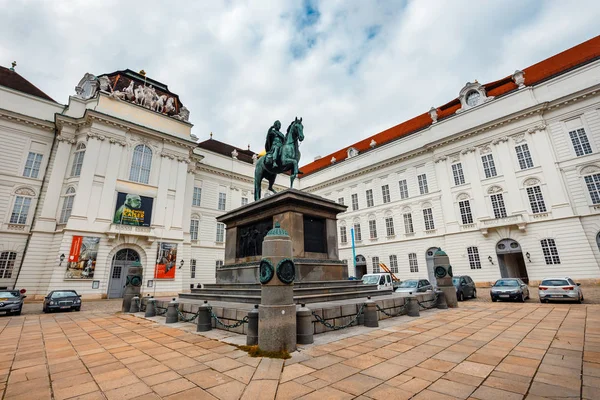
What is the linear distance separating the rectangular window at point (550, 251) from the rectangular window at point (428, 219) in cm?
955

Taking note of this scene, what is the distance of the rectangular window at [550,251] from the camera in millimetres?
23281

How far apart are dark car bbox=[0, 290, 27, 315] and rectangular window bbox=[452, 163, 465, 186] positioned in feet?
118

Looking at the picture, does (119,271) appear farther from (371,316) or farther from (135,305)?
(371,316)

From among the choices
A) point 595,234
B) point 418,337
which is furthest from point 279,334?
point 595,234

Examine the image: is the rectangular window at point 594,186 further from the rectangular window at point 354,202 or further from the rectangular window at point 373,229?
the rectangular window at point 354,202

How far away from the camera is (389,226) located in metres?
34.7

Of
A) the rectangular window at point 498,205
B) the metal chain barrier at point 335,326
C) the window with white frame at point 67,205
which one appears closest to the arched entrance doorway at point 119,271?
the window with white frame at point 67,205

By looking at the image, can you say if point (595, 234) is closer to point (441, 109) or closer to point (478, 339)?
point (441, 109)

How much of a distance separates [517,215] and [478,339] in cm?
2481

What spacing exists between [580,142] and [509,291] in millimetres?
18692

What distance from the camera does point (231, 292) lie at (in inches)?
389

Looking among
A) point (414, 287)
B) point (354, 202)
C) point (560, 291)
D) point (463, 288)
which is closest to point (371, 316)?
point (414, 287)

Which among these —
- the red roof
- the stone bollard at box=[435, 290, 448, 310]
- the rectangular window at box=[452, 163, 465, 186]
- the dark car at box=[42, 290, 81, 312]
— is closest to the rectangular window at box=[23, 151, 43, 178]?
the dark car at box=[42, 290, 81, 312]

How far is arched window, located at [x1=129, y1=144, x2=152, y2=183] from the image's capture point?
89.9 ft
